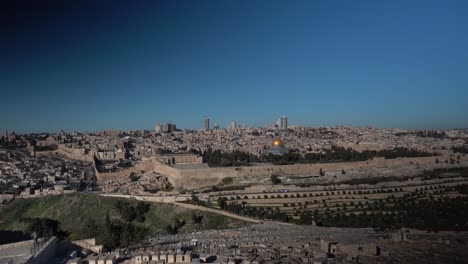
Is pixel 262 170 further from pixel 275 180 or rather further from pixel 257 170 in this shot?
pixel 275 180

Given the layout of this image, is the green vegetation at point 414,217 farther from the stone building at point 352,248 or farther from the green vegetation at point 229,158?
the green vegetation at point 229,158

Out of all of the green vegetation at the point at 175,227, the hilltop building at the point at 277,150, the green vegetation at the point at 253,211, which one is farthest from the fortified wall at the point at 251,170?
the hilltop building at the point at 277,150

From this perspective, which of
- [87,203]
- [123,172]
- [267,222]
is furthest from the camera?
[123,172]

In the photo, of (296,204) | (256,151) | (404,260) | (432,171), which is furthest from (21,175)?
(404,260)

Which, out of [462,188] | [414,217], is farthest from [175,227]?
[462,188]

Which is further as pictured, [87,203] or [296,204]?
[87,203]

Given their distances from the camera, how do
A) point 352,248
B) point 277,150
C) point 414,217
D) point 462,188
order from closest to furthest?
point 352,248
point 414,217
point 462,188
point 277,150

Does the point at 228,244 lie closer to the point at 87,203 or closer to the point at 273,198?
the point at 273,198

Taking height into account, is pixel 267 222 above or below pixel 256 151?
below
